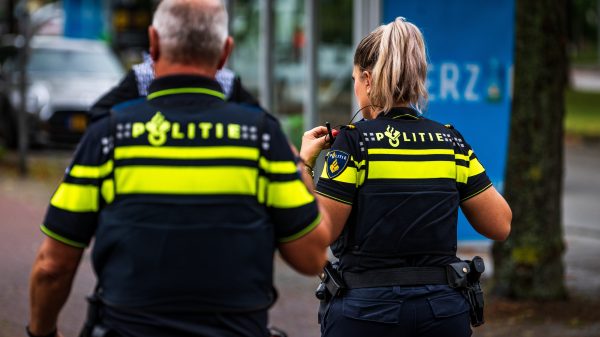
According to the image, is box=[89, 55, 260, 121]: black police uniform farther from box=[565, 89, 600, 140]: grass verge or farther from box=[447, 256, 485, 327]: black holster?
box=[565, 89, 600, 140]: grass verge

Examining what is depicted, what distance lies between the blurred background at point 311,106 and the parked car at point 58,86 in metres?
0.02

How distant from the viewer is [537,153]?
26.8 ft

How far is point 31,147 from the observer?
19844 millimetres

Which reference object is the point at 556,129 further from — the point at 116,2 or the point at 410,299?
the point at 116,2

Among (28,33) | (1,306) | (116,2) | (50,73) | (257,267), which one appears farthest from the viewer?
(116,2)

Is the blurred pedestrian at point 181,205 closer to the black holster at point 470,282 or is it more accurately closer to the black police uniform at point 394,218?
the black police uniform at point 394,218

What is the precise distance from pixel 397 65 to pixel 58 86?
52.6ft

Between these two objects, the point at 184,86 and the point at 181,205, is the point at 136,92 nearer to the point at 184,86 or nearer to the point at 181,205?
the point at 184,86

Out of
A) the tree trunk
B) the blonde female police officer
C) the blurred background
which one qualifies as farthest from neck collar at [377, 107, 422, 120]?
the tree trunk

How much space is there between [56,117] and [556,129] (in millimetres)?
11890

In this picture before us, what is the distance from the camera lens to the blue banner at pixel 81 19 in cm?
2303

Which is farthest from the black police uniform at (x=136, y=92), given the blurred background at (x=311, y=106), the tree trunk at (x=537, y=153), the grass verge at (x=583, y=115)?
the grass verge at (x=583, y=115)

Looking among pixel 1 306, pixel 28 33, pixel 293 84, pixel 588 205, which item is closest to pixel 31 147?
pixel 28 33

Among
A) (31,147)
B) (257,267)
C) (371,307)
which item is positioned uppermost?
(257,267)
